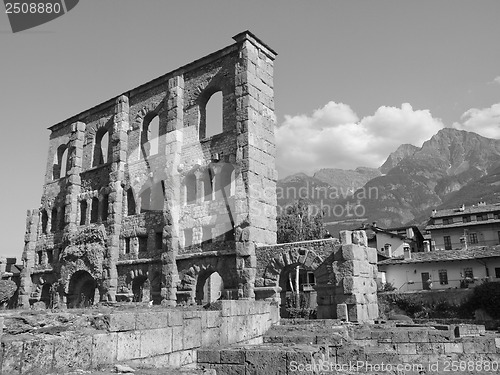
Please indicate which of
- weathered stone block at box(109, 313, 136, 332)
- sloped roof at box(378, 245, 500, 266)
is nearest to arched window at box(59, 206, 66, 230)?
weathered stone block at box(109, 313, 136, 332)

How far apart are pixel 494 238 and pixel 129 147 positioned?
144ft

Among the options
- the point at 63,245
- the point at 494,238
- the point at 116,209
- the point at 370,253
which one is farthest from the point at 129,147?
the point at 494,238

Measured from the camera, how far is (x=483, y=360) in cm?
880

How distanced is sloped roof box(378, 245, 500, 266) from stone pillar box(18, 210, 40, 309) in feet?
97.1

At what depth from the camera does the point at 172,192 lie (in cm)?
2148

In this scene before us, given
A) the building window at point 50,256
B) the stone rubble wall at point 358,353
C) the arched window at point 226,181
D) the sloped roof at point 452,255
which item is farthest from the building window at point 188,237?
the sloped roof at point 452,255

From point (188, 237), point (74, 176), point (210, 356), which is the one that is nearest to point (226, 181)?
point (188, 237)

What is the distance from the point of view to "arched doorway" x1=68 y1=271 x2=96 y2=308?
25031 mm

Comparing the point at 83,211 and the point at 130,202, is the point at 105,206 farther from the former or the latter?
the point at 83,211

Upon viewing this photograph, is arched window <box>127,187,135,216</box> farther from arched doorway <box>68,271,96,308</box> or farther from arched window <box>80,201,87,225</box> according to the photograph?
arched doorway <box>68,271,96,308</box>

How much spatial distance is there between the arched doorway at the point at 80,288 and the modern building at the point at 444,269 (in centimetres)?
2684

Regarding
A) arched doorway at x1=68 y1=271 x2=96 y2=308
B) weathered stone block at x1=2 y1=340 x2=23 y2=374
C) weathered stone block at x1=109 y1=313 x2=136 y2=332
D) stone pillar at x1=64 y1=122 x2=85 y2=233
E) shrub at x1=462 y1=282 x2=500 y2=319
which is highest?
stone pillar at x1=64 y1=122 x2=85 y2=233

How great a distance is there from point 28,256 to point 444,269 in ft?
112

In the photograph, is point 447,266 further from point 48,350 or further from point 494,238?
point 48,350
